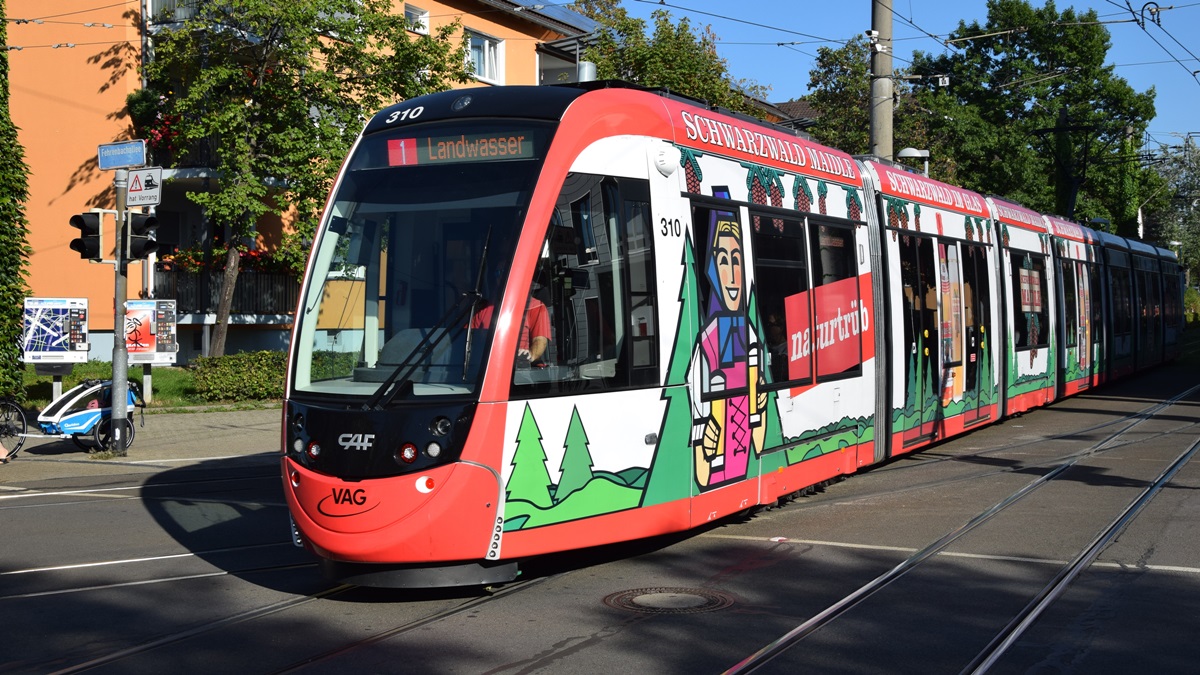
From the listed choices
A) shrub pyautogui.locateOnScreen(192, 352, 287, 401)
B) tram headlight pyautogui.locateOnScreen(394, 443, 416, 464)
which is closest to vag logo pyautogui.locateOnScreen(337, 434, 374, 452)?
tram headlight pyautogui.locateOnScreen(394, 443, 416, 464)

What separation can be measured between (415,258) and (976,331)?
1007 cm

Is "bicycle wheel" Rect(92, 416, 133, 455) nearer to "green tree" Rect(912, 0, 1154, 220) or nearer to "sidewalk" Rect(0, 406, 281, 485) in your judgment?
"sidewalk" Rect(0, 406, 281, 485)

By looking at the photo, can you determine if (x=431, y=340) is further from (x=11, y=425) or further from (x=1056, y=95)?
(x=1056, y=95)

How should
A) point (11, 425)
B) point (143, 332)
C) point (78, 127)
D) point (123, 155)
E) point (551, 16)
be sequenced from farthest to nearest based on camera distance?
1. point (551, 16)
2. point (78, 127)
3. point (143, 332)
4. point (11, 425)
5. point (123, 155)

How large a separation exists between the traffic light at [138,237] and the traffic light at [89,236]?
15.3 inches

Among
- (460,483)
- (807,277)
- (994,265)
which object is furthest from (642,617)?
(994,265)

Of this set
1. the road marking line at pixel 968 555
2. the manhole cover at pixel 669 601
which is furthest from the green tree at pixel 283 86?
the manhole cover at pixel 669 601

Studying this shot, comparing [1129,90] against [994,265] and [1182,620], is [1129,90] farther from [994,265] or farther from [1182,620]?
[1182,620]

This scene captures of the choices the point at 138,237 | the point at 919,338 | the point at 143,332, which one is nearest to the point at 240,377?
the point at 143,332

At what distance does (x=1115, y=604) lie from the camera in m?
6.96

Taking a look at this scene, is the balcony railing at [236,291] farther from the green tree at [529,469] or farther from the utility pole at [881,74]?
the green tree at [529,469]

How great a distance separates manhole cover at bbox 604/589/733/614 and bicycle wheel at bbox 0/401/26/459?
455 inches

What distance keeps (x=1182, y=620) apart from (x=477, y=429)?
3992 mm

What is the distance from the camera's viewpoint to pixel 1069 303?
816 inches
